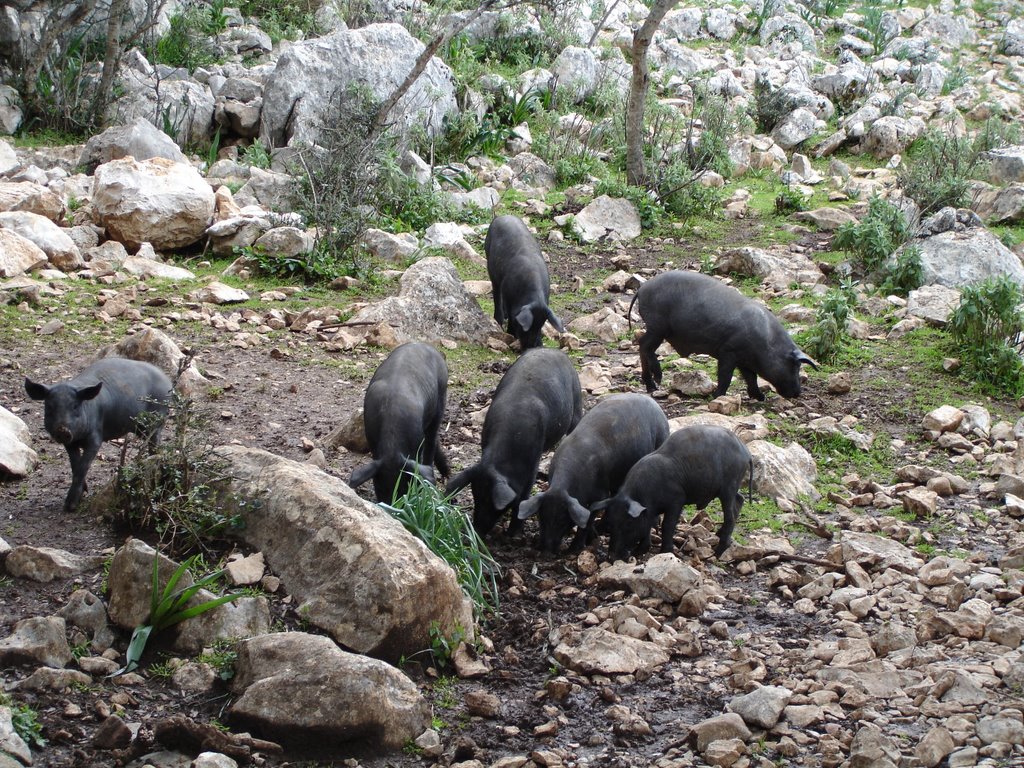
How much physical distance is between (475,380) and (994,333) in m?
4.82

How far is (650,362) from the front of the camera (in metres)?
10.1

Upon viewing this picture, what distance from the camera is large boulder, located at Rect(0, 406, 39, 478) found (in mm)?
6727

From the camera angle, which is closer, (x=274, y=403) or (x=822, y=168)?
(x=274, y=403)

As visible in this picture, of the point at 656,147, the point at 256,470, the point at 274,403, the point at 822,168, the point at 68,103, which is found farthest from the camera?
the point at 822,168

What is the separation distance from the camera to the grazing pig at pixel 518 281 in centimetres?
1049

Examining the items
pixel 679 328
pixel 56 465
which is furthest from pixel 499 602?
pixel 679 328

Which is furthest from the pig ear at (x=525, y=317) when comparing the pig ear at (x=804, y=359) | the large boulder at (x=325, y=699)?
the large boulder at (x=325, y=699)

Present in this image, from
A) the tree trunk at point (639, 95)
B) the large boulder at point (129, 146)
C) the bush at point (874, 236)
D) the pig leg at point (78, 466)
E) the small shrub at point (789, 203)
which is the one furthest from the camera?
the small shrub at point (789, 203)

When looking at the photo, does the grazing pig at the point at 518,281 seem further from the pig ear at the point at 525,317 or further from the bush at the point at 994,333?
the bush at the point at 994,333

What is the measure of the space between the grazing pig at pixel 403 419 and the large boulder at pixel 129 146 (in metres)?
7.21

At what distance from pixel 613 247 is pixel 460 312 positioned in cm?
401

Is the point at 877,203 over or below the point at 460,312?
over

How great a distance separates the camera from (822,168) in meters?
18.6

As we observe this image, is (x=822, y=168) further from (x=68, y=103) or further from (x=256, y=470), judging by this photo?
(x=256, y=470)
